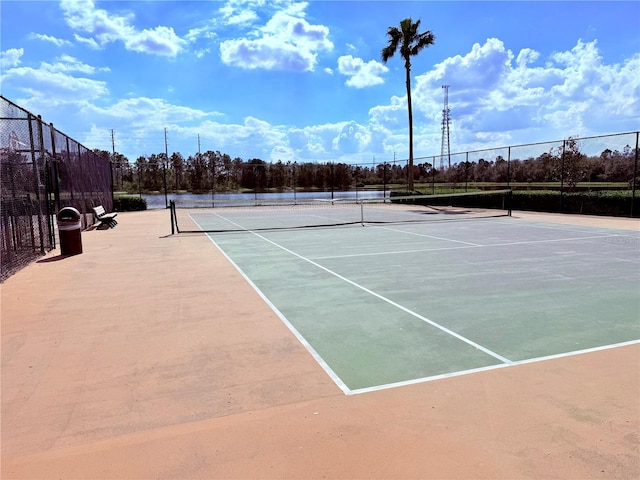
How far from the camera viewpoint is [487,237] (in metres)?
13.0

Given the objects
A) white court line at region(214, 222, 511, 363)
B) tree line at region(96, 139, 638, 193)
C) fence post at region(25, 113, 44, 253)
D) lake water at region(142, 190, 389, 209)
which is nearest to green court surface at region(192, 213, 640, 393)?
white court line at region(214, 222, 511, 363)

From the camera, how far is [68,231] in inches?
407

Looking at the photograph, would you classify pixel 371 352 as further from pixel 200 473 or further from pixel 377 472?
pixel 200 473

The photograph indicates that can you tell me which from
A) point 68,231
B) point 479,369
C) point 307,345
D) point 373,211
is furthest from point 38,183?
point 373,211

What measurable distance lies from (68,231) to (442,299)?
8.43 m

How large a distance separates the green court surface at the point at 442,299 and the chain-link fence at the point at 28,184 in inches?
160

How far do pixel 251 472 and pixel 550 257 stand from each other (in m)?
8.62

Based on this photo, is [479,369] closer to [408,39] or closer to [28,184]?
[28,184]

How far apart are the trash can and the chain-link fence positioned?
0.44m

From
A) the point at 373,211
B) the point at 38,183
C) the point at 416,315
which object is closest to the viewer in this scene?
the point at 416,315

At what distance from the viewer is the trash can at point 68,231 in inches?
406

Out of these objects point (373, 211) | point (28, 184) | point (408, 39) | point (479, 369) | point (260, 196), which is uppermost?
point (408, 39)

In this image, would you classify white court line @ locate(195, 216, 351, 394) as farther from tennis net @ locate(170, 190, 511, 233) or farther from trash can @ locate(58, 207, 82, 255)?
tennis net @ locate(170, 190, 511, 233)

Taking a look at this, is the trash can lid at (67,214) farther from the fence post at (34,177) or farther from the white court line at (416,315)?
the white court line at (416,315)
